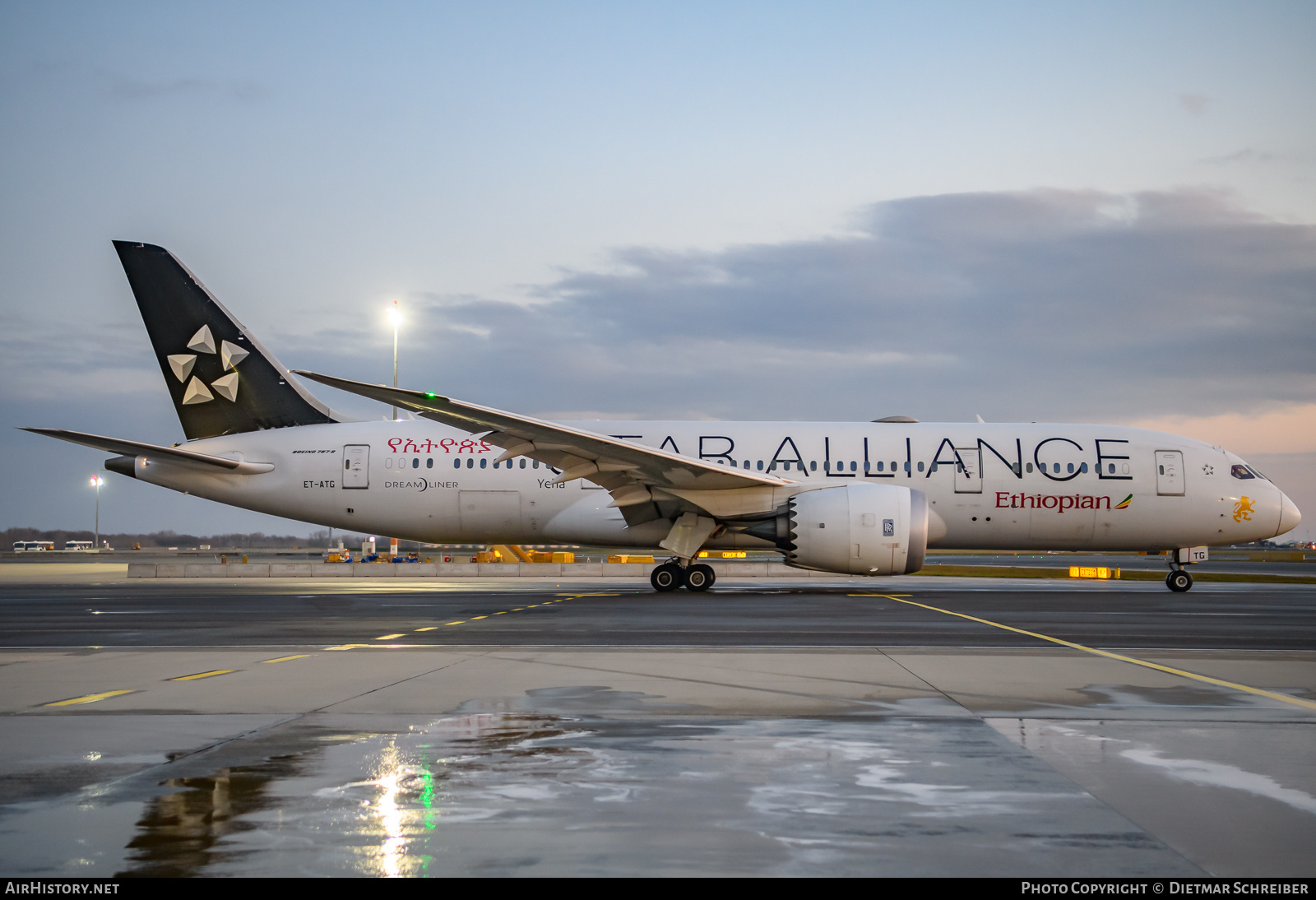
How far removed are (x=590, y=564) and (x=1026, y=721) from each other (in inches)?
1085

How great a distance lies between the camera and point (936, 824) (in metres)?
3.22

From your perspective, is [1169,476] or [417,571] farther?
[417,571]

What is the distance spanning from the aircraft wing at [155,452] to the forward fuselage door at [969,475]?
15264mm

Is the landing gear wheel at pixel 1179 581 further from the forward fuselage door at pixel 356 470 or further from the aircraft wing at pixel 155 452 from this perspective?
the aircraft wing at pixel 155 452

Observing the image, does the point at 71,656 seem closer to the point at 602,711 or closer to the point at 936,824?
the point at 602,711

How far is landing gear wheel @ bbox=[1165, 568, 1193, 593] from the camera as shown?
20.7m

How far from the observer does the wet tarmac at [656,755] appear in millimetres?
2953

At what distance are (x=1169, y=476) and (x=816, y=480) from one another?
793 centimetres

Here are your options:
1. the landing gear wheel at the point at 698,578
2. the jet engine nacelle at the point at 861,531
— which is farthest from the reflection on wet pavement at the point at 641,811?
the landing gear wheel at the point at 698,578

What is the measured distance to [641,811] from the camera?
339 cm

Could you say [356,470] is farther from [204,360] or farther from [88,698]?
[88,698]

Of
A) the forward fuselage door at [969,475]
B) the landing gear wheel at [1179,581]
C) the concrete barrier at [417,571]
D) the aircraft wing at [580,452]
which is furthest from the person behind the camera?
the concrete barrier at [417,571]

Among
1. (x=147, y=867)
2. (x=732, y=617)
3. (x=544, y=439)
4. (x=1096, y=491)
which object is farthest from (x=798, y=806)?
(x=1096, y=491)

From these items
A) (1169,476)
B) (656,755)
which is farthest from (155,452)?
(1169,476)
